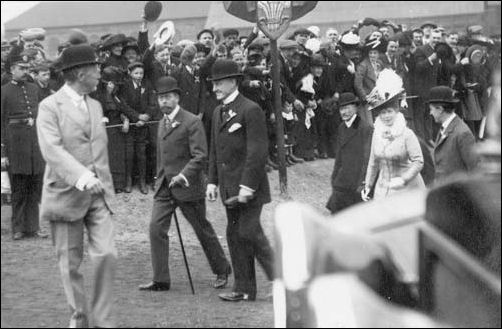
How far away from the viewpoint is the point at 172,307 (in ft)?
27.9

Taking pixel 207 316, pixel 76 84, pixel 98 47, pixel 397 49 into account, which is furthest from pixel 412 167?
pixel 397 49

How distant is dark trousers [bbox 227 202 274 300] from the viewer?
8734 mm

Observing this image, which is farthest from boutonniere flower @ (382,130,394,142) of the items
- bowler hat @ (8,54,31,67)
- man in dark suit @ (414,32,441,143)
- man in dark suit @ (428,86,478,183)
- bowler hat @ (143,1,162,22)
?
man in dark suit @ (414,32,441,143)

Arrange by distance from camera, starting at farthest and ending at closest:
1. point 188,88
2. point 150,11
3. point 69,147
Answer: point 188,88
point 150,11
point 69,147

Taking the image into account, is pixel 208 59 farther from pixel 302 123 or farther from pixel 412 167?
pixel 412 167

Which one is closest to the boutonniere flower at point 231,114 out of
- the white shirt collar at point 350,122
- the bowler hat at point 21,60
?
the white shirt collar at point 350,122

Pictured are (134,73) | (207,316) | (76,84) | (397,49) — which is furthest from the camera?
(397,49)

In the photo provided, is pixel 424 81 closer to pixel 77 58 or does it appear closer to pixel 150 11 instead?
pixel 150 11

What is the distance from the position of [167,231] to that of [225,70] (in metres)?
1.43

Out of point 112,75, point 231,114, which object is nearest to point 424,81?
point 112,75

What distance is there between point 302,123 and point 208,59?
250cm

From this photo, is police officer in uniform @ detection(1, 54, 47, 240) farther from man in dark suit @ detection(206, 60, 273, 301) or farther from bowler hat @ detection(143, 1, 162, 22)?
man in dark suit @ detection(206, 60, 273, 301)

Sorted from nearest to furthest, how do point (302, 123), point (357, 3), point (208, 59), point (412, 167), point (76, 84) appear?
1. point (76, 84)
2. point (412, 167)
3. point (208, 59)
4. point (302, 123)
5. point (357, 3)

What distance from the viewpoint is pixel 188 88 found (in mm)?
13789
